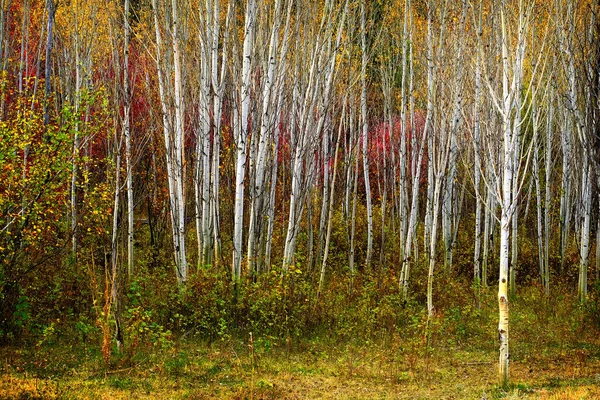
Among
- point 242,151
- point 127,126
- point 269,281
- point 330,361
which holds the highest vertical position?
point 127,126

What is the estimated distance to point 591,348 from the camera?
11.0 meters

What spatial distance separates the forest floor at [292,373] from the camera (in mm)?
7738

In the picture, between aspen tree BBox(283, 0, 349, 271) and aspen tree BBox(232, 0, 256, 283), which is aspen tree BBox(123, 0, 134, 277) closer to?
aspen tree BBox(232, 0, 256, 283)

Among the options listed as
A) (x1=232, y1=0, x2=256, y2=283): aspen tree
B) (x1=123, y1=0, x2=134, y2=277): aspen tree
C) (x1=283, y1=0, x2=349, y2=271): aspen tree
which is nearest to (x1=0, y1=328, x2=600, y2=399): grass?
(x1=232, y1=0, x2=256, y2=283): aspen tree

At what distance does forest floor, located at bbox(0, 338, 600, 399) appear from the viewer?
7.74 m

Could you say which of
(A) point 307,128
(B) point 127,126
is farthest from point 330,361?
(B) point 127,126

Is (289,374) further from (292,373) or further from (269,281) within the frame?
(269,281)

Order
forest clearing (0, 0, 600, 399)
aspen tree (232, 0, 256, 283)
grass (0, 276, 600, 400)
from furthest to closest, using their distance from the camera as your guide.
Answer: aspen tree (232, 0, 256, 283)
forest clearing (0, 0, 600, 399)
grass (0, 276, 600, 400)

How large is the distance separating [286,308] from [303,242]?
21.9ft

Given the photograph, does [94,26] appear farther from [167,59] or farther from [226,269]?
[226,269]

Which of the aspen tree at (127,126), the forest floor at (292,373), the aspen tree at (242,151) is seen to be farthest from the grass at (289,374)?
the aspen tree at (127,126)

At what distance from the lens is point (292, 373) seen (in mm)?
8914

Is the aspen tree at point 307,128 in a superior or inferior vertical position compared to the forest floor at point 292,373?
superior

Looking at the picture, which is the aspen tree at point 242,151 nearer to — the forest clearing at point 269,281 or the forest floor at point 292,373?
the forest clearing at point 269,281
